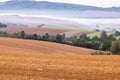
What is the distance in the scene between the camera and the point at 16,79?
16.2 m

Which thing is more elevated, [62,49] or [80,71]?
[80,71]

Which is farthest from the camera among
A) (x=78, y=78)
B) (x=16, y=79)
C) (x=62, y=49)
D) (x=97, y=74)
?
(x=62, y=49)

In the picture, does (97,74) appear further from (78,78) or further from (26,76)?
(26,76)

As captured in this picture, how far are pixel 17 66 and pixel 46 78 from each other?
174 inches

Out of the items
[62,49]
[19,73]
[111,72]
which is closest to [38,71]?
[19,73]

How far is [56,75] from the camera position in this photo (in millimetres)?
17938

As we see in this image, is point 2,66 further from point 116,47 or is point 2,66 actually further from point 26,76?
point 116,47

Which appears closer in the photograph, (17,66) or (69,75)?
(69,75)

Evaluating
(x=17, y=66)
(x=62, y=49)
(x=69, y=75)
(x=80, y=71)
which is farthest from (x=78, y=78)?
(x=62, y=49)

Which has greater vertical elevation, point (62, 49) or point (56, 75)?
point (56, 75)

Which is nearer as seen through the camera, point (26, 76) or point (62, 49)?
point (26, 76)

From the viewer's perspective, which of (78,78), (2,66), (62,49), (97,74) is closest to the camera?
(78,78)

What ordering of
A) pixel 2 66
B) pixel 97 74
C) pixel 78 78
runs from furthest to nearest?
pixel 2 66 → pixel 97 74 → pixel 78 78

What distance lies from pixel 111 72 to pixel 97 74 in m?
1.23
